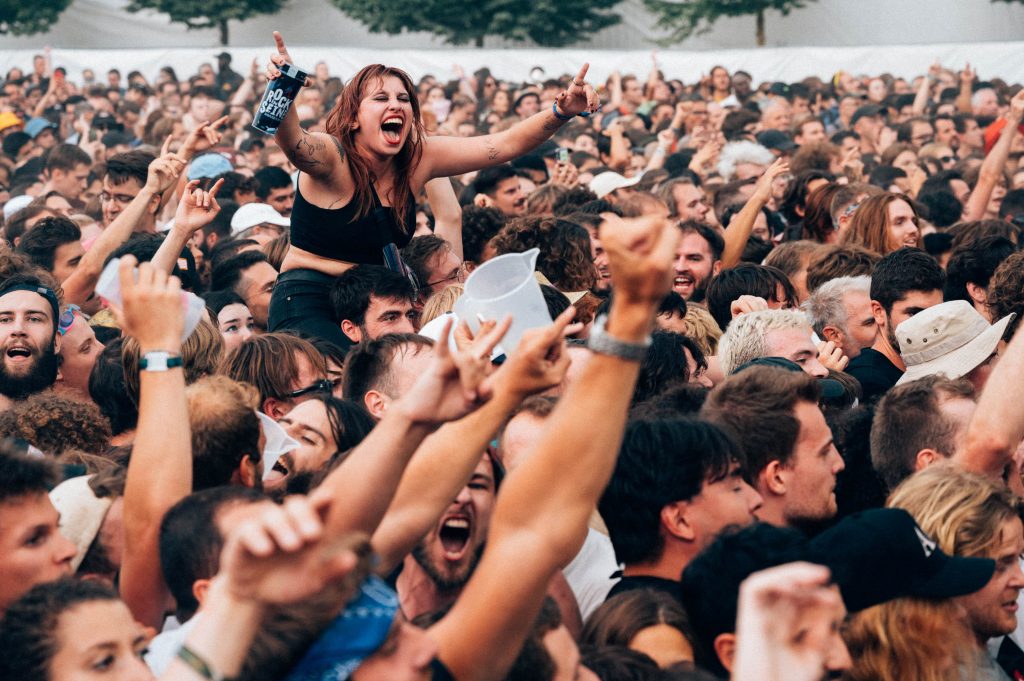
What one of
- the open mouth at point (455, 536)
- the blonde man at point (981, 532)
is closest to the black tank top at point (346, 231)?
the open mouth at point (455, 536)

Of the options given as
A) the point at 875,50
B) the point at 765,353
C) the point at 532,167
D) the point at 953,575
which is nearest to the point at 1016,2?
the point at 875,50

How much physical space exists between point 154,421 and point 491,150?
10.7 feet

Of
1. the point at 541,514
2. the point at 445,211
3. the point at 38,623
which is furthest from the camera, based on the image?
the point at 445,211

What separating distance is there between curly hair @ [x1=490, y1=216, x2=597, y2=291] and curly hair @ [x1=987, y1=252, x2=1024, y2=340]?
197 centimetres

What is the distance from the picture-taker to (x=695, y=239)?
25.5 feet

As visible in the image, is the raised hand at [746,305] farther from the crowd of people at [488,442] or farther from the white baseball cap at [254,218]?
the white baseball cap at [254,218]

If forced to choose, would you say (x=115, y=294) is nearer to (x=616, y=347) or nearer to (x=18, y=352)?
(x=616, y=347)

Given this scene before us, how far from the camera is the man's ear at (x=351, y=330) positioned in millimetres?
6031

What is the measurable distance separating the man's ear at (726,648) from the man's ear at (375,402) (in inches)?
84.7

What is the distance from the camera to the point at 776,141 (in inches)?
539

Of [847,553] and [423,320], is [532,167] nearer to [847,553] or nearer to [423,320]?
[423,320]

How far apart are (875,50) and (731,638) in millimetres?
20907

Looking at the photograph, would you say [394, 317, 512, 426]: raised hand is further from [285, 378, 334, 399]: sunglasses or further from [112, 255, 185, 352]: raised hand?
[285, 378, 334, 399]: sunglasses

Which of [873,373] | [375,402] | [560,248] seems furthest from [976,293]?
[375,402]
